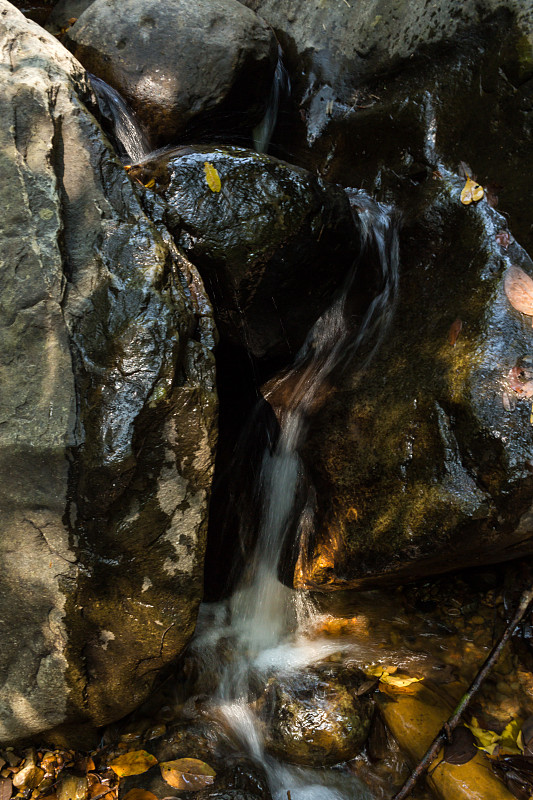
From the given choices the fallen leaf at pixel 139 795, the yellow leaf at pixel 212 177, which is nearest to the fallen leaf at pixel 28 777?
the fallen leaf at pixel 139 795

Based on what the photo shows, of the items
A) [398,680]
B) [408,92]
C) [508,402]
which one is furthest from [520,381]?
[408,92]

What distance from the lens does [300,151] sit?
13.5ft

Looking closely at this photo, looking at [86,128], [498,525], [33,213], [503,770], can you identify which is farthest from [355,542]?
[86,128]

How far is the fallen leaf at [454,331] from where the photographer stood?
116 inches

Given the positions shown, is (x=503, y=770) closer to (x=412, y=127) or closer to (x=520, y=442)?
(x=520, y=442)

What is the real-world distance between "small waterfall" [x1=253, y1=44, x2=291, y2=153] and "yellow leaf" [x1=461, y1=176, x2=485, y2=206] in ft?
5.46

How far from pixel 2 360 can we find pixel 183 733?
203 centimetres

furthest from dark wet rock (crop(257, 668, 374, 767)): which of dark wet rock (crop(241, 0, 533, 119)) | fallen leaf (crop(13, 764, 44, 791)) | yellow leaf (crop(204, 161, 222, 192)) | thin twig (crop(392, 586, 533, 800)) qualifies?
dark wet rock (crop(241, 0, 533, 119))

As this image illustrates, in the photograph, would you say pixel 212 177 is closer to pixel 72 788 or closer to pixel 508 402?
pixel 508 402

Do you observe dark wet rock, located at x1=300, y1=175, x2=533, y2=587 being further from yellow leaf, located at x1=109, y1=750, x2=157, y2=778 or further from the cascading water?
yellow leaf, located at x1=109, y1=750, x2=157, y2=778

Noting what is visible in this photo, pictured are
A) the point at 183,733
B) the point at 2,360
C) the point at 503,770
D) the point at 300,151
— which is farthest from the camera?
the point at 300,151

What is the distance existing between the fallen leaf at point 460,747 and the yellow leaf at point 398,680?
0.33m

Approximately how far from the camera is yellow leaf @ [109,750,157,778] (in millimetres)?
2676

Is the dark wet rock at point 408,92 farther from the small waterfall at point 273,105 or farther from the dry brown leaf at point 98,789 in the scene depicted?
the dry brown leaf at point 98,789
